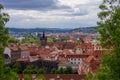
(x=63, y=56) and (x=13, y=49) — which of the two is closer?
(x=63, y=56)

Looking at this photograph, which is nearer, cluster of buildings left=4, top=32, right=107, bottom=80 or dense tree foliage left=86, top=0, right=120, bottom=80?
dense tree foliage left=86, top=0, right=120, bottom=80

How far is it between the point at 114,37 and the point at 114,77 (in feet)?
5.50

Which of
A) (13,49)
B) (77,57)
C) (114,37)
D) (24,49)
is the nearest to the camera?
(114,37)

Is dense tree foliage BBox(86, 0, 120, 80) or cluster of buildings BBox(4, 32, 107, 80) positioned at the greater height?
dense tree foliage BBox(86, 0, 120, 80)

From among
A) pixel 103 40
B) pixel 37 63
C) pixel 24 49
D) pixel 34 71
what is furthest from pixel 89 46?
pixel 103 40

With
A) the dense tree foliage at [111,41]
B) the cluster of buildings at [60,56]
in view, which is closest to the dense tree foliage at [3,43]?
the dense tree foliage at [111,41]

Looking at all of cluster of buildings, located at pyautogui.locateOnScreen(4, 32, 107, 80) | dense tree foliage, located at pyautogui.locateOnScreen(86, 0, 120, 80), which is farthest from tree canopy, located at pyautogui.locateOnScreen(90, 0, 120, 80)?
cluster of buildings, located at pyautogui.locateOnScreen(4, 32, 107, 80)

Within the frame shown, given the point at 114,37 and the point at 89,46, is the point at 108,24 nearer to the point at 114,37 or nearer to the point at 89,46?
the point at 114,37

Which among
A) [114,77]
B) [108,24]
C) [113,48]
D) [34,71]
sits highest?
[108,24]

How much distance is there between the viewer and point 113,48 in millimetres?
15672

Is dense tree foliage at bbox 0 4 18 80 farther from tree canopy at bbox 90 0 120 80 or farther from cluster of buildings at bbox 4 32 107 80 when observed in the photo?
cluster of buildings at bbox 4 32 107 80

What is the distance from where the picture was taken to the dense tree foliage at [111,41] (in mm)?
15391

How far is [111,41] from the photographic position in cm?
1559

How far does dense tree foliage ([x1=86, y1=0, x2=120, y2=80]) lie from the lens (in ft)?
50.5
